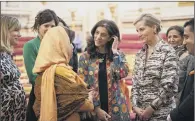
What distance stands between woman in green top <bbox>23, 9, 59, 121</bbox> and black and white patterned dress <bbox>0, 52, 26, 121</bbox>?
76 mm

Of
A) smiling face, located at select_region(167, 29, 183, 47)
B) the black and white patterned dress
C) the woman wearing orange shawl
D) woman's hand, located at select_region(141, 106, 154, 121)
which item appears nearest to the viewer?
the woman wearing orange shawl

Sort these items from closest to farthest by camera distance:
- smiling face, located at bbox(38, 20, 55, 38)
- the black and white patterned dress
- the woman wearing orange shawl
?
the woman wearing orange shawl < the black and white patterned dress < smiling face, located at bbox(38, 20, 55, 38)

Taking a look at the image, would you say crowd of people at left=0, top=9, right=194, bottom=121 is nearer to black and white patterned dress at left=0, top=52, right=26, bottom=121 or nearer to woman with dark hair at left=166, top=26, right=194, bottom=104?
black and white patterned dress at left=0, top=52, right=26, bottom=121

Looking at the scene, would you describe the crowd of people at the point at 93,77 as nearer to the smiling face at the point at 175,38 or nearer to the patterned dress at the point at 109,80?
the patterned dress at the point at 109,80

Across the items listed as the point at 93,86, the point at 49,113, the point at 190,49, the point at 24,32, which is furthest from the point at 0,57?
the point at 24,32

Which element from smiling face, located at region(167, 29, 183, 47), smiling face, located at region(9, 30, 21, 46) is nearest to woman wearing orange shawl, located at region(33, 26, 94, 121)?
smiling face, located at region(9, 30, 21, 46)

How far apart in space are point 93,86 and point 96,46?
0.30 m

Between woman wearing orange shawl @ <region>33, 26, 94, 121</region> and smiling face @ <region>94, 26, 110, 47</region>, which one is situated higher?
smiling face @ <region>94, 26, 110, 47</region>

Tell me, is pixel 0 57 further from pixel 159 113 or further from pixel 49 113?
pixel 159 113

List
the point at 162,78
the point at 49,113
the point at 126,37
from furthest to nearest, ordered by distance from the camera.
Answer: the point at 126,37 → the point at 162,78 → the point at 49,113

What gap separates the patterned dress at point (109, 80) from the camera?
2004mm

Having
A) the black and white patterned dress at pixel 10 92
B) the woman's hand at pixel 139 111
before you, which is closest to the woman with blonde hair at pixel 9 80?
the black and white patterned dress at pixel 10 92

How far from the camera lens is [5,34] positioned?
1.81 metres

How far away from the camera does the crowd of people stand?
164 centimetres
